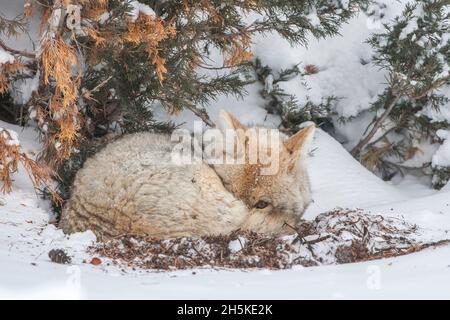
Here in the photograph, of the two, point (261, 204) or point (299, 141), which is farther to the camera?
point (299, 141)

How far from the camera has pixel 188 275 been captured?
4312 millimetres

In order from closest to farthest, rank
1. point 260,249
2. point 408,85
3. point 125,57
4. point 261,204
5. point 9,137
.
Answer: point 260,249
point 261,204
point 9,137
point 125,57
point 408,85

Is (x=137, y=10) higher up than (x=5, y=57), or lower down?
higher up

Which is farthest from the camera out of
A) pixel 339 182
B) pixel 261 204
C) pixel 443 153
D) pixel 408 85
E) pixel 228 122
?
pixel 443 153

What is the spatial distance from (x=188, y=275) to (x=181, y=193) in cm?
80

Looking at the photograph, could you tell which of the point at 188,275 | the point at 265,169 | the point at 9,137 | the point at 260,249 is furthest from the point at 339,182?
the point at 9,137

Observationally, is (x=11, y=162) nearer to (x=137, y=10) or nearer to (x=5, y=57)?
(x=5, y=57)

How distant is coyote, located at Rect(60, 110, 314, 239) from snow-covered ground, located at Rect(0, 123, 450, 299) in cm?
31

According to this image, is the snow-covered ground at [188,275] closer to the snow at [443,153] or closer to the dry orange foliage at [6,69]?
the dry orange foliage at [6,69]

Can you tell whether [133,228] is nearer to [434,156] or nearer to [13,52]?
[13,52]

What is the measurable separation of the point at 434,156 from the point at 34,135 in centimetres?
463

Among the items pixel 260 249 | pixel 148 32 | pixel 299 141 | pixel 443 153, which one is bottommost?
pixel 260 249

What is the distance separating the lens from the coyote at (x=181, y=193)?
4930mm

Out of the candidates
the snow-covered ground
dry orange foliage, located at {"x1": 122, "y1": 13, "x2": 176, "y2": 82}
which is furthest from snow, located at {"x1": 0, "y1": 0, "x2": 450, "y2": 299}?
dry orange foliage, located at {"x1": 122, "y1": 13, "x2": 176, "y2": 82}
